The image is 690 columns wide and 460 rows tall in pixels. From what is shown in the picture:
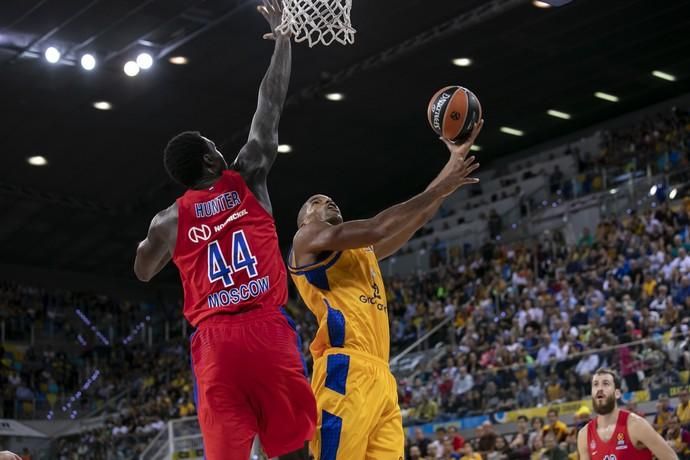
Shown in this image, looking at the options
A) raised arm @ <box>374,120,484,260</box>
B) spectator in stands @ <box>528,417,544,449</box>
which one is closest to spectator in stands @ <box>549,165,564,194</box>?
spectator in stands @ <box>528,417,544,449</box>

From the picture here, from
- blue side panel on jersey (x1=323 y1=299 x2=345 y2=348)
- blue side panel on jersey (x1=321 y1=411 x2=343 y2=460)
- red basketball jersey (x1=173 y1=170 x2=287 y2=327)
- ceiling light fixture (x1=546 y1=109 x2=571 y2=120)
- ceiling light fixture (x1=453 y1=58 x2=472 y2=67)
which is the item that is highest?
ceiling light fixture (x1=453 y1=58 x2=472 y2=67)

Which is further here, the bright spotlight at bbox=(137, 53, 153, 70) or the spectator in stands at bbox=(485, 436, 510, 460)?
the bright spotlight at bbox=(137, 53, 153, 70)

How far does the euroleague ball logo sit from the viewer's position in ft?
21.6

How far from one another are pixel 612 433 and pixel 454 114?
3.72m

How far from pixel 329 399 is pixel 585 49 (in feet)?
64.9

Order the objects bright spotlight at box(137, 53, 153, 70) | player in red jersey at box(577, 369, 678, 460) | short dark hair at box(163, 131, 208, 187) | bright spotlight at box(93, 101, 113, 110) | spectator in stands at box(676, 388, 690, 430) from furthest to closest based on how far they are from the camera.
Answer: bright spotlight at box(93, 101, 113, 110), bright spotlight at box(137, 53, 153, 70), spectator in stands at box(676, 388, 690, 430), player in red jersey at box(577, 369, 678, 460), short dark hair at box(163, 131, 208, 187)

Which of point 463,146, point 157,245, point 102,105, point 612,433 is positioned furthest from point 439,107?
point 102,105

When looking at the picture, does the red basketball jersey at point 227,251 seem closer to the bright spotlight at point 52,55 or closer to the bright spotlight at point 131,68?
the bright spotlight at point 52,55

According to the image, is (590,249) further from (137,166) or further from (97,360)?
(97,360)

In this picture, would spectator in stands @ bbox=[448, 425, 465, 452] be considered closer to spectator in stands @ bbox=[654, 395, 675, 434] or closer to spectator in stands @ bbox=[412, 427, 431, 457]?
spectator in stands @ bbox=[412, 427, 431, 457]

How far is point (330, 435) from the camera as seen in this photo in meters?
6.21

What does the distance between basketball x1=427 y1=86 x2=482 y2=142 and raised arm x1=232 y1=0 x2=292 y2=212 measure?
101 cm

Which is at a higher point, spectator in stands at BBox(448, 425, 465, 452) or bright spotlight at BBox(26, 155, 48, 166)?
bright spotlight at BBox(26, 155, 48, 166)

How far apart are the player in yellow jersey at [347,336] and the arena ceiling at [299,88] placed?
1520cm
